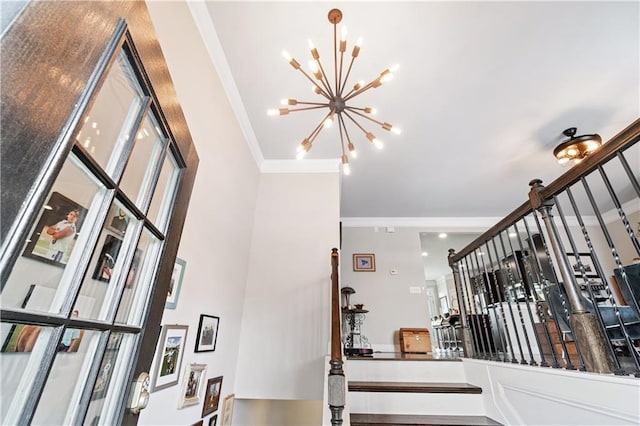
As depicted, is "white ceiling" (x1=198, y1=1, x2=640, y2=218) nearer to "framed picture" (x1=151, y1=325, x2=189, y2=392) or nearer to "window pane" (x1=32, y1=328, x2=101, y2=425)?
"framed picture" (x1=151, y1=325, x2=189, y2=392)

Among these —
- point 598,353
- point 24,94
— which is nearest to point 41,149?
point 24,94

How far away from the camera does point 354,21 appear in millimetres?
2182

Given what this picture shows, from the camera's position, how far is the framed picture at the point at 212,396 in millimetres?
2223

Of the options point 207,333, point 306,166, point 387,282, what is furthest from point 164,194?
point 387,282

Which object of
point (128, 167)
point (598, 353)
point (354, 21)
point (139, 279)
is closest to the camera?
point (128, 167)

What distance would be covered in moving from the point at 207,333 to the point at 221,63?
227 centimetres

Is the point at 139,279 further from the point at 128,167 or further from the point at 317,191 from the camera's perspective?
the point at 317,191

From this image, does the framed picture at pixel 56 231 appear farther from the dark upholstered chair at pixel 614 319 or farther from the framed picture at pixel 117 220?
the dark upholstered chair at pixel 614 319

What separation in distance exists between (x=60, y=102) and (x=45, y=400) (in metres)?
0.58

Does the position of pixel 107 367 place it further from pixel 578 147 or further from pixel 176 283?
pixel 578 147

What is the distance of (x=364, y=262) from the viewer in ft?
18.2

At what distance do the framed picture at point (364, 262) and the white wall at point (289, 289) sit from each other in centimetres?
226

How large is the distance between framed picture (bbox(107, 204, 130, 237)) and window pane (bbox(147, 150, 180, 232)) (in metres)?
0.13

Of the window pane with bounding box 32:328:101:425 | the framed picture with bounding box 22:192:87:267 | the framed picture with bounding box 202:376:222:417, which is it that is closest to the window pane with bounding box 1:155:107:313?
the framed picture with bounding box 22:192:87:267
